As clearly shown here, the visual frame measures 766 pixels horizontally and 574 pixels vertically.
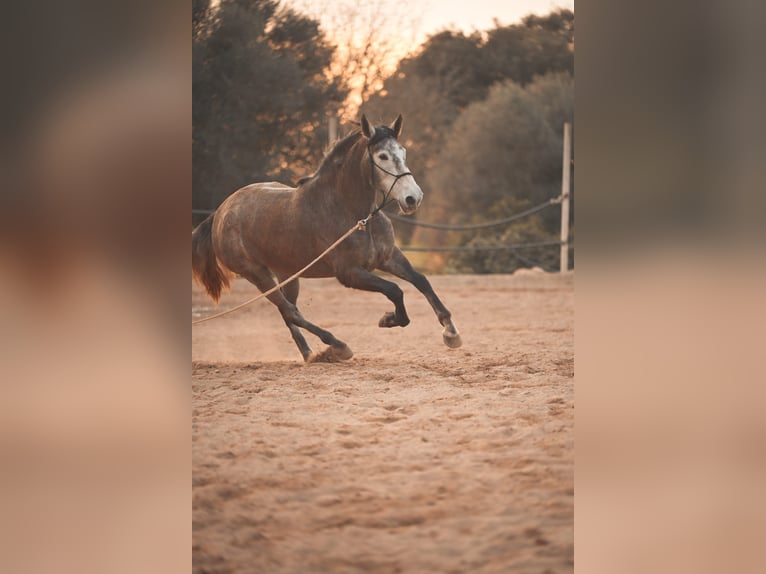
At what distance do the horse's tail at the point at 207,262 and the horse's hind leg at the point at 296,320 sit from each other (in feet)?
0.51

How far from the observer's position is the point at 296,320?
4.21m

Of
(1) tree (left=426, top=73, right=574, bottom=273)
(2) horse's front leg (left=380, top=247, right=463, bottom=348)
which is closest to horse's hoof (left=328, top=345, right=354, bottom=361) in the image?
(2) horse's front leg (left=380, top=247, right=463, bottom=348)

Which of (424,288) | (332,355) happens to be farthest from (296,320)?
(424,288)

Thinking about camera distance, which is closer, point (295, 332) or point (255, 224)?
point (255, 224)

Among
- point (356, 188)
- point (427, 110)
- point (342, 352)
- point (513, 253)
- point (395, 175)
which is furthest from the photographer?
point (513, 253)

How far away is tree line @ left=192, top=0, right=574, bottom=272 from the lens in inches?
173

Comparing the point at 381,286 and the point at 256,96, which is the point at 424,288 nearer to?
the point at 381,286

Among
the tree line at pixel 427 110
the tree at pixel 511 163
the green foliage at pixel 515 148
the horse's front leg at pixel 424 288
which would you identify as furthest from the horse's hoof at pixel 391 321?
the green foliage at pixel 515 148

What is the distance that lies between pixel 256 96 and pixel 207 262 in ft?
3.25

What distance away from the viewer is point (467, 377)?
13.3 feet

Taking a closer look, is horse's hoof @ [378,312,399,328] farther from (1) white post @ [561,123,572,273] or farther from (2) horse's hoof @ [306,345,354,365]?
(1) white post @ [561,123,572,273]
